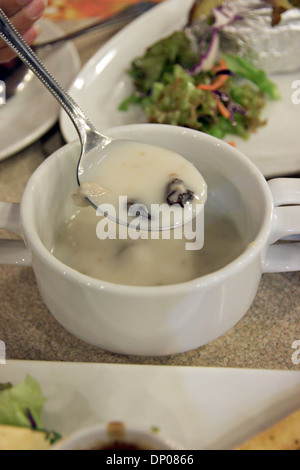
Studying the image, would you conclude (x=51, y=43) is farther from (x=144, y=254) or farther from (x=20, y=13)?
(x=144, y=254)

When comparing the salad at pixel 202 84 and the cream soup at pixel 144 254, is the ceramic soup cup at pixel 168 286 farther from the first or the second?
the salad at pixel 202 84

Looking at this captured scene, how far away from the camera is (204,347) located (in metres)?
0.85

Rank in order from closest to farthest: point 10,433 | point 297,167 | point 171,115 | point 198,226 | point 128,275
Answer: point 10,433, point 128,275, point 198,226, point 297,167, point 171,115

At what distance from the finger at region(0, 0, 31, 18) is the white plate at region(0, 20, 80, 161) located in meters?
0.26

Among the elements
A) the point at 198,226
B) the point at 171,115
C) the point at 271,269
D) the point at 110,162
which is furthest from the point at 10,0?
the point at 271,269

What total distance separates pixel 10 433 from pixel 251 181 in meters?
0.48

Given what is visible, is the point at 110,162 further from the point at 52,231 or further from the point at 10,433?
the point at 10,433

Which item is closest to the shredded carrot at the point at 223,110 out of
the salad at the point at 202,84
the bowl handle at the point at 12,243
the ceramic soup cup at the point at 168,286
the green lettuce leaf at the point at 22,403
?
the salad at the point at 202,84

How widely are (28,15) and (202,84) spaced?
481mm

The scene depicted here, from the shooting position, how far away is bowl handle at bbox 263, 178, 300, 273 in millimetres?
739

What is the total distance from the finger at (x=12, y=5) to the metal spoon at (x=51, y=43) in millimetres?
241

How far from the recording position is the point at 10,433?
639 mm

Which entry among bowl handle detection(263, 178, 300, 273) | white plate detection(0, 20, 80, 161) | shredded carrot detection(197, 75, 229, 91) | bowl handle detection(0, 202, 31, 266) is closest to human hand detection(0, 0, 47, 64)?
white plate detection(0, 20, 80, 161)

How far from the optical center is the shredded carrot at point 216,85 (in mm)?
1398
